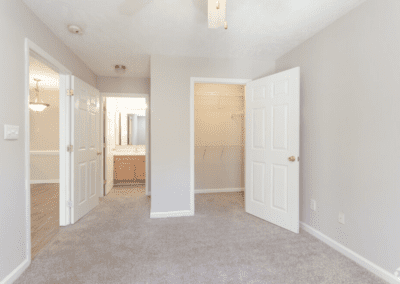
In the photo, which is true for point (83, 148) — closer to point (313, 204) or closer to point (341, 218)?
point (313, 204)

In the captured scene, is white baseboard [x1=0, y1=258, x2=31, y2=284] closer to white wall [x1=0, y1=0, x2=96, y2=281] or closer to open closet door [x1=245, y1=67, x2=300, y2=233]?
white wall [x1=0, y1=0, x2=96, y2=281]

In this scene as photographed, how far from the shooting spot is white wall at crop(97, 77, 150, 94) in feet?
14.3

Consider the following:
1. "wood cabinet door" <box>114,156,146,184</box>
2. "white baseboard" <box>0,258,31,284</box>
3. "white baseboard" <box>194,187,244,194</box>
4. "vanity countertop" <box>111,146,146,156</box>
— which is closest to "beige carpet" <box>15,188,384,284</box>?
"white baseboard" <box>0,258,31,284</box>

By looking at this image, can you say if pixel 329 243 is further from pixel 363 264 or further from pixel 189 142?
pixel 189 142

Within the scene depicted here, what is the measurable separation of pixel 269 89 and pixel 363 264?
2.17 meters

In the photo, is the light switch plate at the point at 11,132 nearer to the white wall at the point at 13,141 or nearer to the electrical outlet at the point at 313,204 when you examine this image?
the white wall at the point at 13,141

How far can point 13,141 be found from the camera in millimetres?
1782

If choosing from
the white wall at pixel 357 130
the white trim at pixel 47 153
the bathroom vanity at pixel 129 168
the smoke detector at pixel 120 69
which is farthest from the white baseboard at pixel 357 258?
the white trim at pixel 47 153

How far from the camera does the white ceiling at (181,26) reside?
203 cm

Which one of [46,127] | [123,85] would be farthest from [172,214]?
[46,127]

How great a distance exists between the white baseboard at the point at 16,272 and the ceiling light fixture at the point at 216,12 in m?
2.53

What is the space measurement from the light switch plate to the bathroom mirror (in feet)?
13.5

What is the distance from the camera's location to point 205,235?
2615 mm

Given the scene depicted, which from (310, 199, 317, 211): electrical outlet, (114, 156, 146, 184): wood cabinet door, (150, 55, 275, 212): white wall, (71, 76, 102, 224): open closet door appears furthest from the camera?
(114, 156, 146, 184): wood cabinet door
